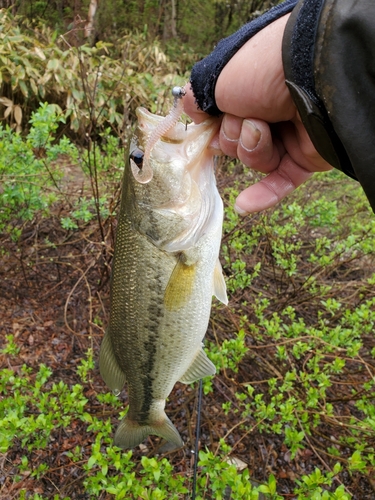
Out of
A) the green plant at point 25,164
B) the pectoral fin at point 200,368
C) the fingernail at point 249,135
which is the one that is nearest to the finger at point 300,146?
the fingernail at point 249,135

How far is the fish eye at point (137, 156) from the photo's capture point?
1.70 m

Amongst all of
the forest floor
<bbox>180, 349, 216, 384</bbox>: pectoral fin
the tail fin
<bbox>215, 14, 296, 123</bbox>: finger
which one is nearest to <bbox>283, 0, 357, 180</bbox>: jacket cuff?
<bbox>215, 14, 296, 123</bbox>: finger

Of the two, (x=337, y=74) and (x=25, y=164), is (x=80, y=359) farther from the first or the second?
(x=337, y=74)

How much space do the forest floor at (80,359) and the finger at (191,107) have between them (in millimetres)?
1632

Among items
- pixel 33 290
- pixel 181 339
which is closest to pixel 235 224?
pixel 181 339

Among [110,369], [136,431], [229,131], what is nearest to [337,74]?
[229,131]

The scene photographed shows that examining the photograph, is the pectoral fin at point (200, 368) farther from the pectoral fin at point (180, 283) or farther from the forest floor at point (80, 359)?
the forest floor at point (80, 359)

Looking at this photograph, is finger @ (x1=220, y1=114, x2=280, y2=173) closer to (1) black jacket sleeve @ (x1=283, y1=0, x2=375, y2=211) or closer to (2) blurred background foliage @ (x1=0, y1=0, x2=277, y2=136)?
(1) black jacket sleeve @ (x1=283, y1=0, x2=375, y2=211)

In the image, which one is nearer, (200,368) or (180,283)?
(180,283)

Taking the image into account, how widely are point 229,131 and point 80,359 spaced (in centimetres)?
256

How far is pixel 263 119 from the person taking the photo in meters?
1.55

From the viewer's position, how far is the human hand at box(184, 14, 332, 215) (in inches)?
54.2

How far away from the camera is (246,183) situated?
4512mm

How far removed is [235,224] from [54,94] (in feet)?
16.0
